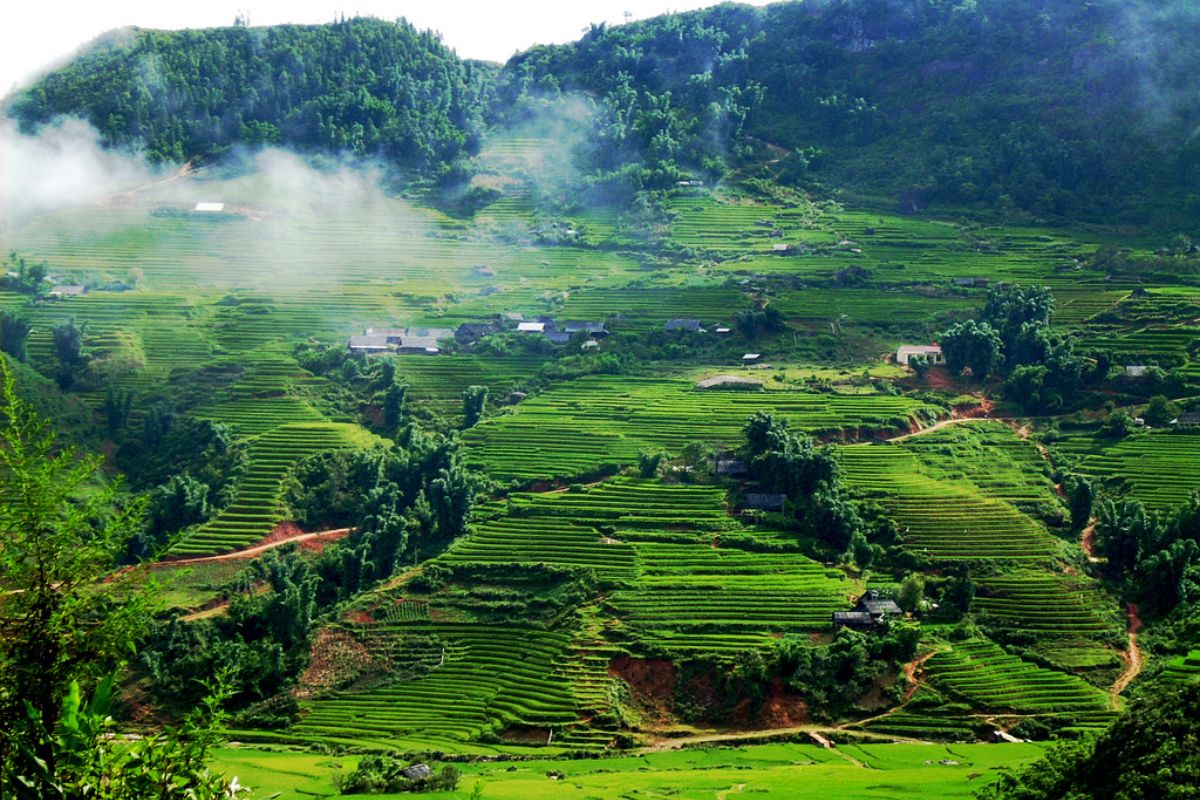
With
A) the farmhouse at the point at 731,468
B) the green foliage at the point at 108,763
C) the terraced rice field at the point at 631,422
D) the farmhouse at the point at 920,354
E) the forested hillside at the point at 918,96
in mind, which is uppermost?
the forested hillside at the point at 918,96

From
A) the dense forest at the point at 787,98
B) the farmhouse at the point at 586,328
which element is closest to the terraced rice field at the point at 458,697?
the farmhouse at the point at 586,328

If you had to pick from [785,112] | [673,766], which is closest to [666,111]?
[785,112]

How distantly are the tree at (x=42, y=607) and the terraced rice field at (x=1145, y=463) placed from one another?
50.5 metres

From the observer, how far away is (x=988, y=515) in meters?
53.8

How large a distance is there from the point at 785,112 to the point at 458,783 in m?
82.9

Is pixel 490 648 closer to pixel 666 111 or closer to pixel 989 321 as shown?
pixel 989 321

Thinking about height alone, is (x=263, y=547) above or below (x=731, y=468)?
below

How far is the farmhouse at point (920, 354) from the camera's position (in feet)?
231

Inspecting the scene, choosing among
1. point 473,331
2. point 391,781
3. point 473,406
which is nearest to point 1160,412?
point 473,406

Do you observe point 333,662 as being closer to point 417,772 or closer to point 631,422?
point 417,772

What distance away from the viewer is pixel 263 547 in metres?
56.1

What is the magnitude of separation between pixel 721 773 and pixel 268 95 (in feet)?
272

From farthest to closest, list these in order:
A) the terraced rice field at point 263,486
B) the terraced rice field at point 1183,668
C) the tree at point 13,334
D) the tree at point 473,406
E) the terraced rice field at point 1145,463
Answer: the tree at point 13,334, the tree at point 473,406, the terraced rice field at point 263,486, the terraced rice field at point 1145,463, the terraced rice field at point 1183,668

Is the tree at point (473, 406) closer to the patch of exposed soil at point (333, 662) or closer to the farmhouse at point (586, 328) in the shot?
the farmhouse at point (586, 328)
